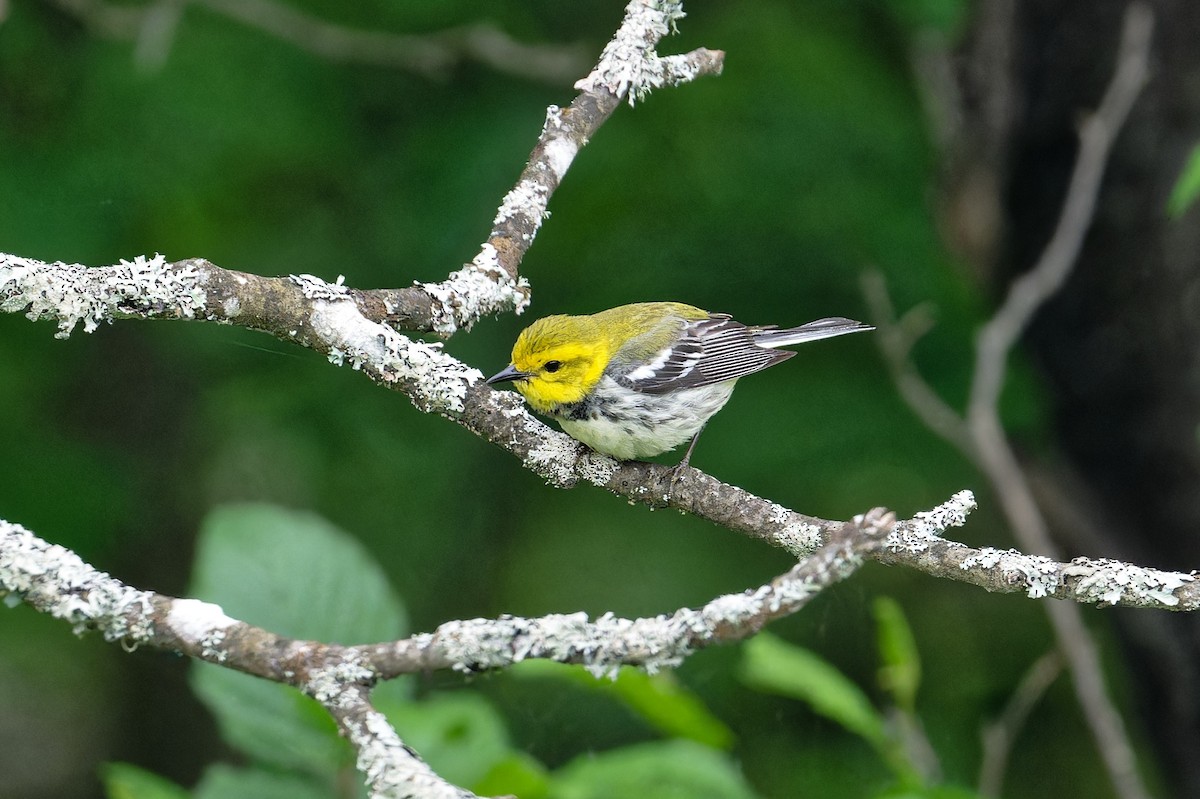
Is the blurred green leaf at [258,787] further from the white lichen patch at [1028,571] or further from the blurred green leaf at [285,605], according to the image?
the white lichen patch at [1028,571]

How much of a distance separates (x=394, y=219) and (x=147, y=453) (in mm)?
2207

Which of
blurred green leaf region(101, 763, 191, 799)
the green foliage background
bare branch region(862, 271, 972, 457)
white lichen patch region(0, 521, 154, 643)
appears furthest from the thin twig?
white lichen patch region(0, 521, 154, 643)

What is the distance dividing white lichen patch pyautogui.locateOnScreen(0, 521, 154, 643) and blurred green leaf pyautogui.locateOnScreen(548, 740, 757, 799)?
1.26m

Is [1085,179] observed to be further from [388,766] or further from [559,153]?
[388,766]

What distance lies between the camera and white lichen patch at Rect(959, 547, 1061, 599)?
2.11m

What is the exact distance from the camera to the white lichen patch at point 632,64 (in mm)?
3305

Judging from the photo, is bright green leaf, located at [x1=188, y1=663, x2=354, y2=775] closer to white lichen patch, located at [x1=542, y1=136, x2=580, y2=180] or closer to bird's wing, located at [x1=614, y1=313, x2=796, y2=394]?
bird's wing, located at [x1=614, y1=313, x2=796, y2=394]

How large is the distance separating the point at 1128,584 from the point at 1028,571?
0.59ft

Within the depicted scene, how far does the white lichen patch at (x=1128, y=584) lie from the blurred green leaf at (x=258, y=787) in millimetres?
1915

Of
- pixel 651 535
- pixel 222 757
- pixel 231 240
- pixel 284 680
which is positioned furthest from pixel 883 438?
pixel 222 757

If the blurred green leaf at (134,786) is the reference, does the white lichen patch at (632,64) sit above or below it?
above

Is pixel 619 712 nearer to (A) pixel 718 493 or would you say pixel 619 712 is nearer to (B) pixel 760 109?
(B) pixel 760 109

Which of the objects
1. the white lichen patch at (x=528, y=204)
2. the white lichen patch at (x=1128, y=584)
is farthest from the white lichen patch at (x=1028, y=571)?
the white lichen patch at (x=528, y=204)

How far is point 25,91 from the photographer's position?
192 inches
